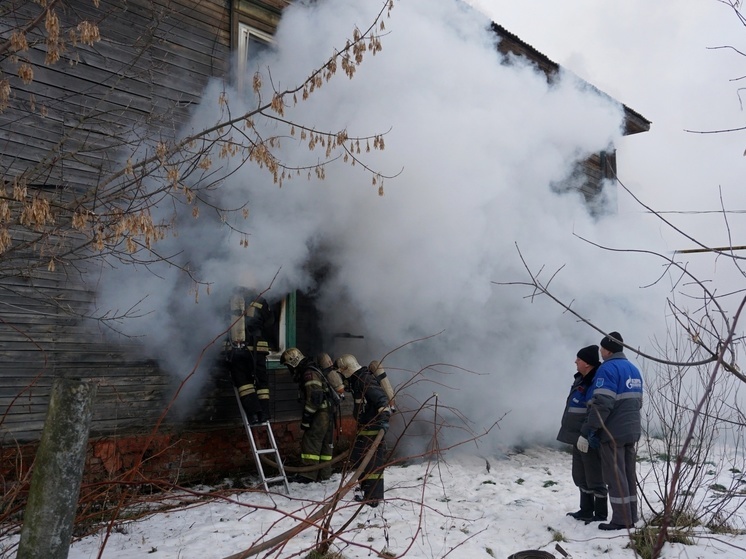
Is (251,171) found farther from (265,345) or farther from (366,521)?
(366,521)

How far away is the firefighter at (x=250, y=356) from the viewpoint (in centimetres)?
704

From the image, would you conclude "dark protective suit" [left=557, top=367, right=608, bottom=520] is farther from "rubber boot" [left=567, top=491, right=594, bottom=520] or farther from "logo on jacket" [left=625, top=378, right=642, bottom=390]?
"logo on jacket" [left=625, top=378, right=642, bottom=390]

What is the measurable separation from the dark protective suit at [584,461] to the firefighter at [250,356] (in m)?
3.27

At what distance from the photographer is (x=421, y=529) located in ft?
18.6

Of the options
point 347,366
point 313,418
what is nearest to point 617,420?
point 347,366

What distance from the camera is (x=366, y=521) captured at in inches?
224


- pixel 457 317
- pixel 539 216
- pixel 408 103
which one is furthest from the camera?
pixel 539 216

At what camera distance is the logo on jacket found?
5.56 meters

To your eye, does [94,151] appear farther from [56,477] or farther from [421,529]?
[56,477]

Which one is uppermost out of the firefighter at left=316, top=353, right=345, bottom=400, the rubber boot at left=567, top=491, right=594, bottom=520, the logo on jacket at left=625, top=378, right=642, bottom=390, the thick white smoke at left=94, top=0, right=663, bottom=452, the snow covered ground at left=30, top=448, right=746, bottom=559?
the thick white smoke at left=94, top=0, right=663, bottom=452

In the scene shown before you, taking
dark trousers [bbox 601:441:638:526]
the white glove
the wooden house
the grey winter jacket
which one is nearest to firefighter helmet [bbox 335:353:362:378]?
the wooden house

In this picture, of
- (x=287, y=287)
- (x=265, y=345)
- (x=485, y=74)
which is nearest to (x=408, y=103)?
(x=485, y=74)

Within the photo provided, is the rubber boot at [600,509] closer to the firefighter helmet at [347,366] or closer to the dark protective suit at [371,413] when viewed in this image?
the dark protective suit at [371,413]

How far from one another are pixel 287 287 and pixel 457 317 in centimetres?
275
